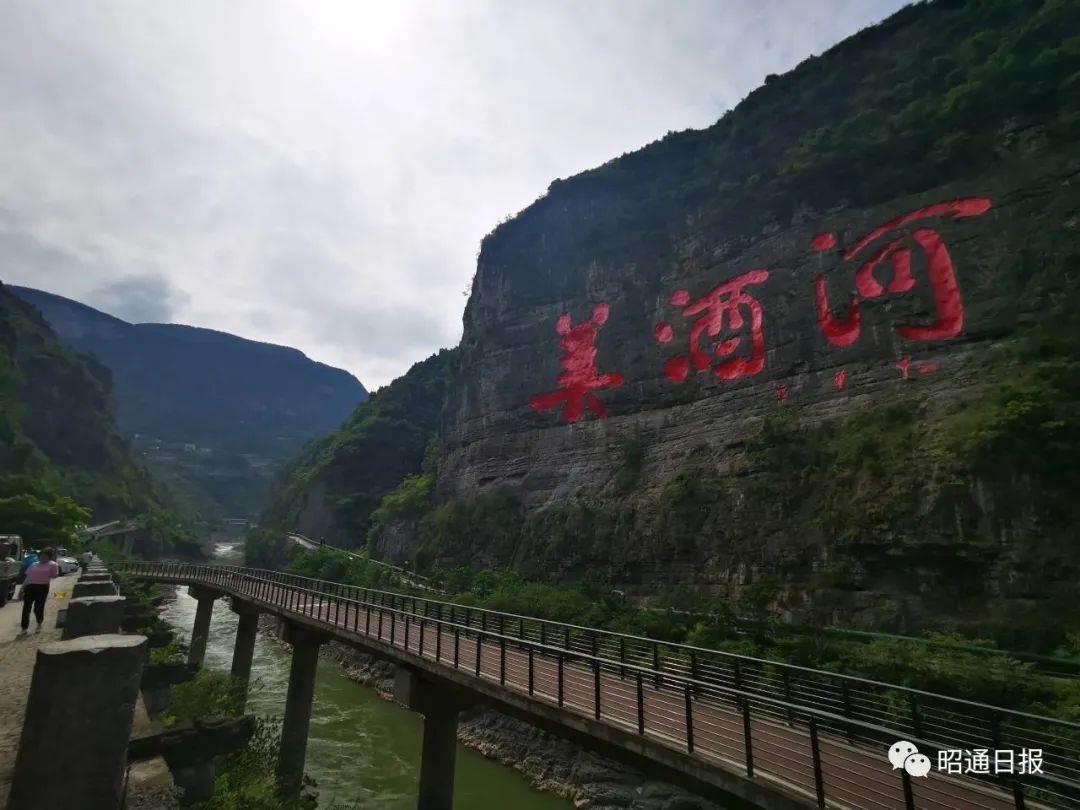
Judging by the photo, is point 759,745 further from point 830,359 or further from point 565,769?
point 830,359

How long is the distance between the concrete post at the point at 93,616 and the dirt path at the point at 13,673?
0.85 meters

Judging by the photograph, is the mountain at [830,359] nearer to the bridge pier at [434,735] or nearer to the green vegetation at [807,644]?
the green vegetation at [807,644]

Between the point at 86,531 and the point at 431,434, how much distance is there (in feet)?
107

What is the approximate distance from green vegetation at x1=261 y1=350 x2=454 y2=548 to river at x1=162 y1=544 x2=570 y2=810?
102 ft

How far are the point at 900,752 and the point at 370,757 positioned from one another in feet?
50.5

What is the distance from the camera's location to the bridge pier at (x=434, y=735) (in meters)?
11.1

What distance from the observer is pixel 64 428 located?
66375 millimetres

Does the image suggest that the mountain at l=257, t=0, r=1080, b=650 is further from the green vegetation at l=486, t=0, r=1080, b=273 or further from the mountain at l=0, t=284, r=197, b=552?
the mountain at l=0, t=284, r=197, b=552

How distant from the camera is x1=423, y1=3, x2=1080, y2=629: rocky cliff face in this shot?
619 inches

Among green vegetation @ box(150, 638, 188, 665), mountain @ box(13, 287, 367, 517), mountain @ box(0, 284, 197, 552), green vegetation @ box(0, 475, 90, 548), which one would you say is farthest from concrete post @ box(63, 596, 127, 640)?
mountain @ box(13, 287, 367, 517)

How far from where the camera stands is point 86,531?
48750 mm

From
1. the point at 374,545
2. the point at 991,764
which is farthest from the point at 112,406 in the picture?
the point at 991,764

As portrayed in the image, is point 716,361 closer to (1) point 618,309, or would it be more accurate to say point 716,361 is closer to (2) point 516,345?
(1) point 618,309

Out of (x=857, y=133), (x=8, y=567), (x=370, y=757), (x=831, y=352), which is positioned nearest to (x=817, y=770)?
(x=370, y=757)
